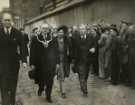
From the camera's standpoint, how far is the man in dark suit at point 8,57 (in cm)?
860

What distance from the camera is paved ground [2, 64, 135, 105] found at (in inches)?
433

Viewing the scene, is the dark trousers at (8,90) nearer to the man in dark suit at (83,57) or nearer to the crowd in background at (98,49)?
the crowd in background at (98,49)

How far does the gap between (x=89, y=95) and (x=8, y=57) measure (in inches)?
153

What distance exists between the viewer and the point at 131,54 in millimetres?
13422

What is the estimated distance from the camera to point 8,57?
28.2 feet

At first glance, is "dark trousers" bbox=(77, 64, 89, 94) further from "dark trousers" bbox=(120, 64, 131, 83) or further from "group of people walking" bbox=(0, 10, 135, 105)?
"dark trousers" bbox=(120, 64, 131, 83)

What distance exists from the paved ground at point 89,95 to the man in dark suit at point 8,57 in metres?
2.26

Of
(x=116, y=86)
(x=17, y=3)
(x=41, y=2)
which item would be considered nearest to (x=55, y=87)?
(x=116, y=86)

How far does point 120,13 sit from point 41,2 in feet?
92.1

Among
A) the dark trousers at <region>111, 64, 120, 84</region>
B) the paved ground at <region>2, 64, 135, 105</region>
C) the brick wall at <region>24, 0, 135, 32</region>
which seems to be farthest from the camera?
the brick wall at <region>24, 0, 135, 32</region>

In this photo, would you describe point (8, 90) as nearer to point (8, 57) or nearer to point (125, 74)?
point (8, 57)

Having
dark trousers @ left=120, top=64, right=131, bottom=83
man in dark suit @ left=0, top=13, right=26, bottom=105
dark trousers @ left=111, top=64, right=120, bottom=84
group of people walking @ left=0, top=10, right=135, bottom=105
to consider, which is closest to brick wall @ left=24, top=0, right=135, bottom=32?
group of people walking @ left=0, top=10, right=135, bottom=105

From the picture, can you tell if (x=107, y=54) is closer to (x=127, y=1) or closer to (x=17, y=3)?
(x=127, y=1)

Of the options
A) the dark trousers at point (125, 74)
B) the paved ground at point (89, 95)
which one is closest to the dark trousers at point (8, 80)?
the paved ground at point (89, 95)
